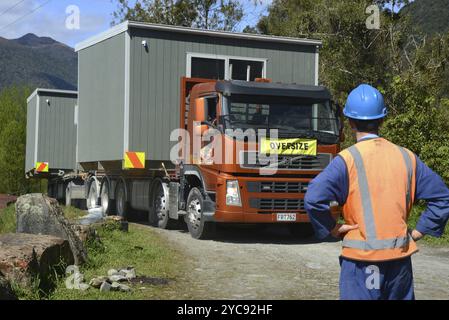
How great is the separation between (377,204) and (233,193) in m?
8.08

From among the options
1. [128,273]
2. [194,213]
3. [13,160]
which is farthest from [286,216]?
[13,160]

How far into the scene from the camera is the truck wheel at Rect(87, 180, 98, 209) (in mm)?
18303

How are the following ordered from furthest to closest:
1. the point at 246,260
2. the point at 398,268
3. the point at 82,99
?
the point at 82,99 → the point at 246,260 → the point at 398,268

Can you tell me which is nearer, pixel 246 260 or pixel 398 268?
pixel 398 268

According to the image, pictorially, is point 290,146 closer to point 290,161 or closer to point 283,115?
point 290,161

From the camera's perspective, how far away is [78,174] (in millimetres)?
20312

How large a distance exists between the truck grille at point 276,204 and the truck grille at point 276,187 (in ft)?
0.52

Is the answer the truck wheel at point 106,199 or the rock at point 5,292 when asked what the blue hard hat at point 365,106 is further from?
the truck wheel at point 106,199

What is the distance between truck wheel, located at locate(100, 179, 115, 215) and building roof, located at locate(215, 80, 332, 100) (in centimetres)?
659

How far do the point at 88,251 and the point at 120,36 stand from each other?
603cm

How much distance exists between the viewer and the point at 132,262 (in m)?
9.27

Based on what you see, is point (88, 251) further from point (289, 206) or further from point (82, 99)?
point (82, 99)

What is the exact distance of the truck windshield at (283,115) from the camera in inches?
463
